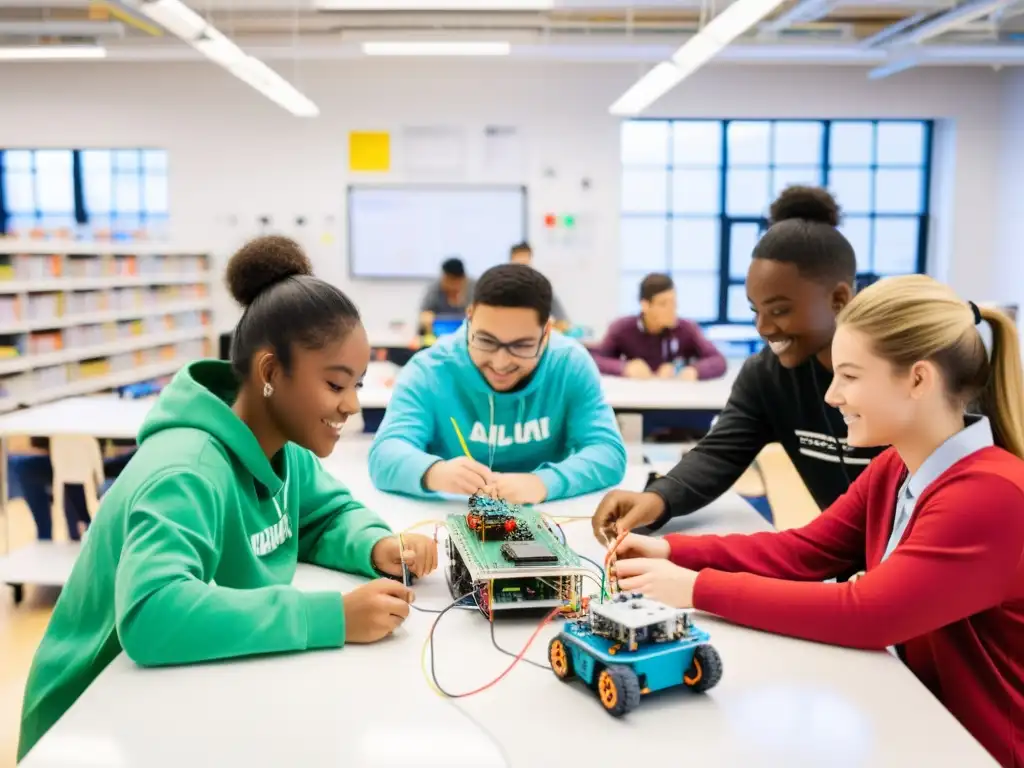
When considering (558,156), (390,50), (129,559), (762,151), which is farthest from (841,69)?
(129,559)

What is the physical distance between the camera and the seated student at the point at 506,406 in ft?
7.18

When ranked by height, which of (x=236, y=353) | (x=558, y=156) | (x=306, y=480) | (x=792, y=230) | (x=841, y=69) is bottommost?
(x=306, y=480)

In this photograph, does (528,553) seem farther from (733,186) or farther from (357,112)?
(733,186)

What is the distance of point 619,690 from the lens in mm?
1045

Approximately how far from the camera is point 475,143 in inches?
337

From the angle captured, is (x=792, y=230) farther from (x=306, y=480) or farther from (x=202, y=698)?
(x=202, y=698)

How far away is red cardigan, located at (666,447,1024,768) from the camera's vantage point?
118 cm

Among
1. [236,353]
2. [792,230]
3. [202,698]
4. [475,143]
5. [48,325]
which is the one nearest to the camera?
[202,698]

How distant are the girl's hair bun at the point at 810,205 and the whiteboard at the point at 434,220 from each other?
6495 millimetres

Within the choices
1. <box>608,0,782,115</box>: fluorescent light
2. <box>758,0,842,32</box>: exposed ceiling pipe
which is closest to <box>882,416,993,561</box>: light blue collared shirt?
<box>608,0,782,115</box>: fluorescent light

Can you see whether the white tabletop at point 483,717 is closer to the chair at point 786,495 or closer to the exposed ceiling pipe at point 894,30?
the chair at point 786,495

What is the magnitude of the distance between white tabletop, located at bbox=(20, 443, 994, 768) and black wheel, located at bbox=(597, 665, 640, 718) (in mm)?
18

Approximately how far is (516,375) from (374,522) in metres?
0.72

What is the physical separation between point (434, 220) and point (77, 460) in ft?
18.7
